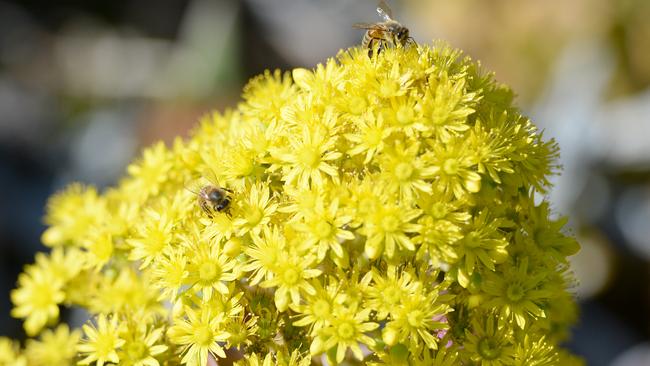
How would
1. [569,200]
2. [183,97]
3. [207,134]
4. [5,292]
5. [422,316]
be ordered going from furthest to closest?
[183,97], [5,292], [569,200], [207,134], [422,316]

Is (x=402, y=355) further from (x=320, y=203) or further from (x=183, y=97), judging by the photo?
(x=183, y=97)

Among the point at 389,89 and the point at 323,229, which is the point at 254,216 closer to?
the point at 323,229

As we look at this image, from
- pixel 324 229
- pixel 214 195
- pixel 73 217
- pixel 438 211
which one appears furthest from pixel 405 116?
pixel 73 217

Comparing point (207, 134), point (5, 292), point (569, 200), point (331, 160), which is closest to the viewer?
point (331, 160)

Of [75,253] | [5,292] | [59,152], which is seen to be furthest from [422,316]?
[59,152]

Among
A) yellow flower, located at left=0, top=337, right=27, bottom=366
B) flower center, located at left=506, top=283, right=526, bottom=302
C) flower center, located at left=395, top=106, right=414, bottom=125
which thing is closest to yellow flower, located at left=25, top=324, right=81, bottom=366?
yellow flower, located at left=0, top=337, right=27, bottom=366

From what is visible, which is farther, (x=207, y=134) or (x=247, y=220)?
(x=207, y=134)

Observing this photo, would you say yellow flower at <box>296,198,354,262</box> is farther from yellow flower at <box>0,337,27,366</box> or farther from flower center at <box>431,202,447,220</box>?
yellow flower at <box>0,337,27,366</box>
